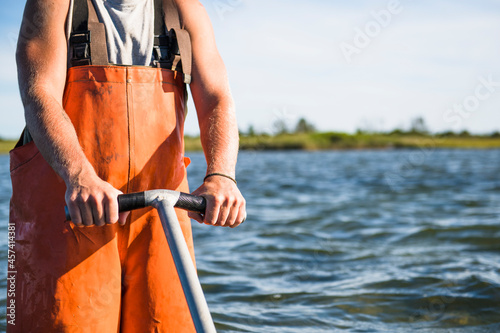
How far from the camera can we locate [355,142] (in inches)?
3671

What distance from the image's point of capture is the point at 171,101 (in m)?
2.54

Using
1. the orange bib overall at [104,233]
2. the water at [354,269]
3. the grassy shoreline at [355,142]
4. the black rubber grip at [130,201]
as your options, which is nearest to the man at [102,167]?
the orange bib overall at [104,233]

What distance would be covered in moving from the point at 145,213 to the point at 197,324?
2.45ft

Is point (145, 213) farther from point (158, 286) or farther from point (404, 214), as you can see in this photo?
point (404, 214)

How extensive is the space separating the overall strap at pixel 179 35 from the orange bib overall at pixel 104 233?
0.12 metres

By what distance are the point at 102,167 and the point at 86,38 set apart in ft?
1.82

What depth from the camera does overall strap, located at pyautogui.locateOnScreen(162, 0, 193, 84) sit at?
2.54m

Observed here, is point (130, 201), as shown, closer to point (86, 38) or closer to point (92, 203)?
point (92, 203)

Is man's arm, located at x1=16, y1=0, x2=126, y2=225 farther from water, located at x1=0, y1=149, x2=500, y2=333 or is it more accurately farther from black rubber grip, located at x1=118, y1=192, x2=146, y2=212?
water, located at x1=0, y1=149, x2=500, y2=333

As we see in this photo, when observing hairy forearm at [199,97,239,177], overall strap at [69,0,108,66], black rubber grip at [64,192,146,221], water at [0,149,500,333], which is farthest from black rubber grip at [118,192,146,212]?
water at [0,149,500,333]

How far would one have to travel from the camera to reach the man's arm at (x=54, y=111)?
2.02m

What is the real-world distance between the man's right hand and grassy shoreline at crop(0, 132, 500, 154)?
2699 inches

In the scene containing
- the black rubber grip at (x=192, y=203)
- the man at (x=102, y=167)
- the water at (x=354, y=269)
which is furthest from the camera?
the water at (x=354, y=269)

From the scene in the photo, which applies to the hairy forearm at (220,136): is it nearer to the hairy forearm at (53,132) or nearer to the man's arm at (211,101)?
the man's arm at (211,101)
